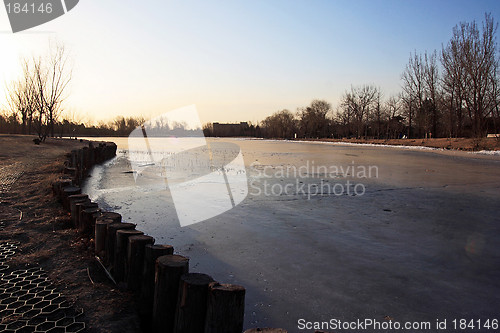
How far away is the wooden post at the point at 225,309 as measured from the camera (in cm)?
218

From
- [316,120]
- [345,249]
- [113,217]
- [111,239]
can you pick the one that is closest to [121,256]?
[111,239]

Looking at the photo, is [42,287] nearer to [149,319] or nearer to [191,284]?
[149,319]

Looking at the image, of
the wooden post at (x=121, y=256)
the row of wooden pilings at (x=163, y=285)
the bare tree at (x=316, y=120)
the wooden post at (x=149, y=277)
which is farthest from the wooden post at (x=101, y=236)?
the bare tree at (x=316, y=120)

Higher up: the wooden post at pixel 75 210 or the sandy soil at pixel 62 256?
the wooden post at pixel 75 210

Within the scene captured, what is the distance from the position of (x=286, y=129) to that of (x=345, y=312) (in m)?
105

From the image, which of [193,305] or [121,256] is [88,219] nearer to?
[121,256]

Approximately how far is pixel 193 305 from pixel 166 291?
37 cm

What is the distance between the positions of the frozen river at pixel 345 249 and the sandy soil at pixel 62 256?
114 cm

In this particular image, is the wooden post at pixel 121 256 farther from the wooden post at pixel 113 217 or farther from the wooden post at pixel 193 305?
the wooden post at pixel 193 305

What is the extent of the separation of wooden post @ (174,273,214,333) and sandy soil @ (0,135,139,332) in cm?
48

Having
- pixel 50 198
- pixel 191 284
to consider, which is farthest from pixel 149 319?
pixel 50 198

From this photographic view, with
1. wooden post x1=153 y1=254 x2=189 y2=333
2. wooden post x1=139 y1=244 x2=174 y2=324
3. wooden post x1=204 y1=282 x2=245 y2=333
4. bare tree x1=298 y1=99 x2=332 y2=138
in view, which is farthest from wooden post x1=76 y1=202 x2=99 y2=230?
bare tree x1=298 y1=99 x2=332 y2=138

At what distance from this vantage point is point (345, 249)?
14.9 ft

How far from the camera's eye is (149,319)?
9.17ft
